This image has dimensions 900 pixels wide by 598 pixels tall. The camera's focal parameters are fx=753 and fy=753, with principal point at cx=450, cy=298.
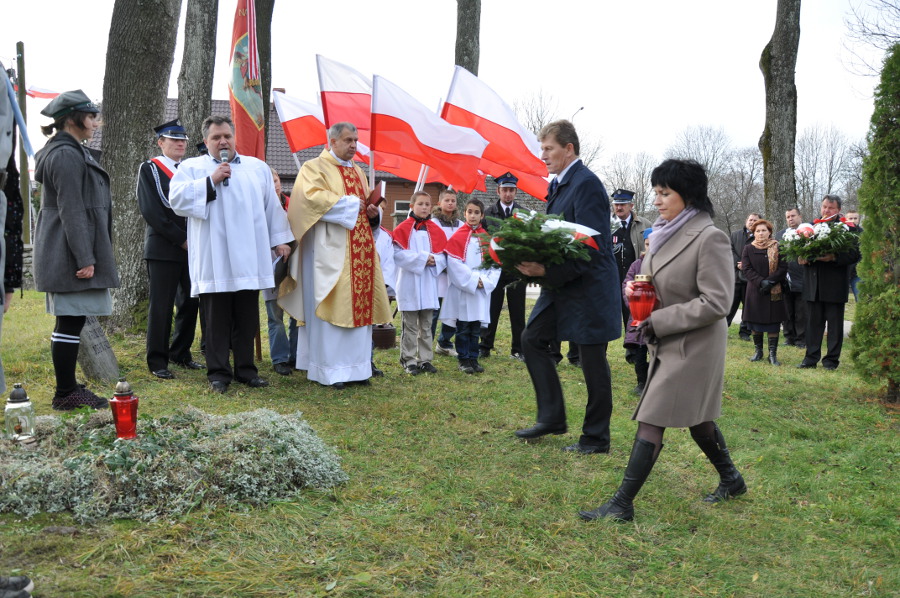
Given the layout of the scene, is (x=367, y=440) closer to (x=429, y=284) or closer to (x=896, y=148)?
(x=429, y=284)

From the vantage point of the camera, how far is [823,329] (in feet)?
32.9

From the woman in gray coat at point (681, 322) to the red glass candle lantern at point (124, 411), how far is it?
2.52 meters

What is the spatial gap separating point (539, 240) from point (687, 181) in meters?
1.09

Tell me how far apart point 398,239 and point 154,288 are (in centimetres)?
274

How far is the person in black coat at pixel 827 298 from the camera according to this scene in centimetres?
971

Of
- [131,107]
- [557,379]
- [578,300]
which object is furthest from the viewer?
[131,107]

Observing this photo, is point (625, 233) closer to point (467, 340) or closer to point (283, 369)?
point (467, 340)

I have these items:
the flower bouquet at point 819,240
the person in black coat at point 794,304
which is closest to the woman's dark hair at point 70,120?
the flower bouquet at point 819,240

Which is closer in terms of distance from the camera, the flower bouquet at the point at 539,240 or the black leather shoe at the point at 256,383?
the flower bouquet at the point at 539,240

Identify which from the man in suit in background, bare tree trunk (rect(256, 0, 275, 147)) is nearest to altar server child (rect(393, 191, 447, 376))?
the man in suit in background

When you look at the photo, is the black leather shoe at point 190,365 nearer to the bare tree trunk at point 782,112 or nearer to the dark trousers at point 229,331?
the dark trousers at point 229,331

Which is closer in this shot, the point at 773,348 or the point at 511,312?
the point at 511,312

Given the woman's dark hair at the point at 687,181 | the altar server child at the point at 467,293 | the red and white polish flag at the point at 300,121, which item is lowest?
the altar server child at the point at 467,293

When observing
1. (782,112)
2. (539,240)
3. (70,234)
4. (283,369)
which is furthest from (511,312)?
(782,112)
